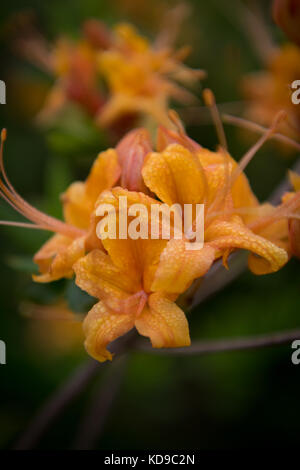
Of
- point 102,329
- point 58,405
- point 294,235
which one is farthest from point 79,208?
point 58,405

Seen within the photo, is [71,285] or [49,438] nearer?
[71,285]

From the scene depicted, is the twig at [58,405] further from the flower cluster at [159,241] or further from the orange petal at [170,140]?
the orange petal at [170,140]

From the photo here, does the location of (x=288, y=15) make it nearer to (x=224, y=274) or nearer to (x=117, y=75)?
(x=117, y=75)

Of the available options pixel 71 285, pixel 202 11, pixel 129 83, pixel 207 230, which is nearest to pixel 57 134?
pixel 129 83

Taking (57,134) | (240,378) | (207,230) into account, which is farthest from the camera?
(240,378)

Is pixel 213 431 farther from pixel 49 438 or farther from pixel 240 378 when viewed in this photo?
pixel 49 438

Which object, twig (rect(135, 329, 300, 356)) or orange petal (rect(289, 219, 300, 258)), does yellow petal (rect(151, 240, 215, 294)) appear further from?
twig (rect(135, 329, 300, 356))
